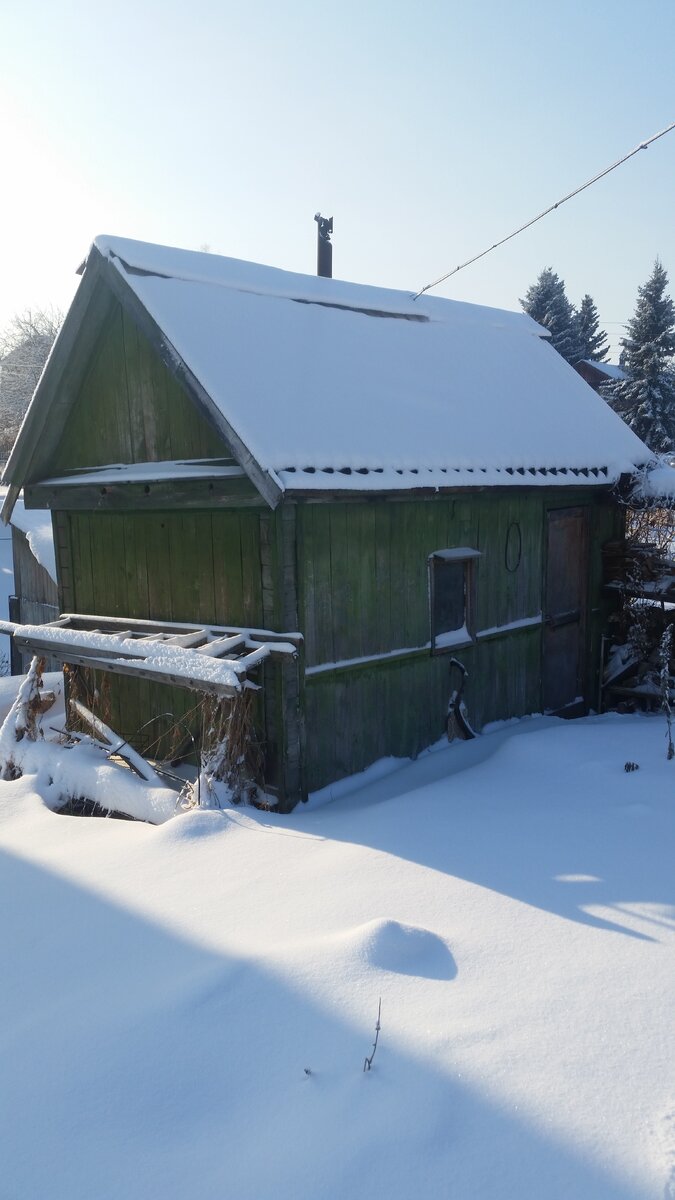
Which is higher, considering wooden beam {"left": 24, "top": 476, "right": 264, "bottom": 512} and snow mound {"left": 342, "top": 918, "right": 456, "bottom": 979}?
wooden beam {"left": 24, "top": 476, "right": 264, "bottom": 512}

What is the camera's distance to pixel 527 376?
995 centimetres

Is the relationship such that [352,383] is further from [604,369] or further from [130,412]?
[604,369]

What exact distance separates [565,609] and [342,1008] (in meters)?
6.95

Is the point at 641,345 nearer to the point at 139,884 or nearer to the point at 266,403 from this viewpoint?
the point at 266,403

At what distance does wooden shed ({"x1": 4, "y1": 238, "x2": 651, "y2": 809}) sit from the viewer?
644 cm

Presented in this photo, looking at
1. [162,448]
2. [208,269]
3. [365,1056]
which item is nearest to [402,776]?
[162,448]

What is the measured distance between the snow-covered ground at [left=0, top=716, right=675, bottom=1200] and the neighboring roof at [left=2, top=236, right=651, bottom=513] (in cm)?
264

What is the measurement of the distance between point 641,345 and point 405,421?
1441 inches

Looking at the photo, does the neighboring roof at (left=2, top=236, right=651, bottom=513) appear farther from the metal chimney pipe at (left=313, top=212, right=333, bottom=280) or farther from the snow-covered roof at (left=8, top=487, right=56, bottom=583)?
the snow-covered roof at (left=8, top=487, right=56, bottom=583)

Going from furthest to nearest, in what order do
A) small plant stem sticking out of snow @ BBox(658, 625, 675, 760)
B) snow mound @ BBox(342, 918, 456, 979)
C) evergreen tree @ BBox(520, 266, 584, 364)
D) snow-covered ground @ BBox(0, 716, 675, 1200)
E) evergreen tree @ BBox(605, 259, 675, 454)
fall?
evergreen tree @ BBox(520, 266, 584, 364)
evergreen tree @ BBox(605, 259, 675, 454)
small plant stem sticking out of snow @ BBox(658, 625, 675, 760)
snow mound @ BBox(342, 918, 456, 979)
snow-covered ground @ BBox(0, 716, 675, 1200)

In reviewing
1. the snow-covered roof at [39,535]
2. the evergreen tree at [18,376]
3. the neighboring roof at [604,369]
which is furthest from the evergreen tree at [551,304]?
the snow-covered roof at [39,535]

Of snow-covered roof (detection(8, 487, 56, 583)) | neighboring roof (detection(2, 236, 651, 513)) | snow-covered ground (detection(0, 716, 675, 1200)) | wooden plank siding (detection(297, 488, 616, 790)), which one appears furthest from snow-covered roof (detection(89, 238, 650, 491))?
snow-covered roof (detection(8, 487, 56, 583))

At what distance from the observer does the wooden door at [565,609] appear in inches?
362

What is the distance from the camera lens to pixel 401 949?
3.67 metres
